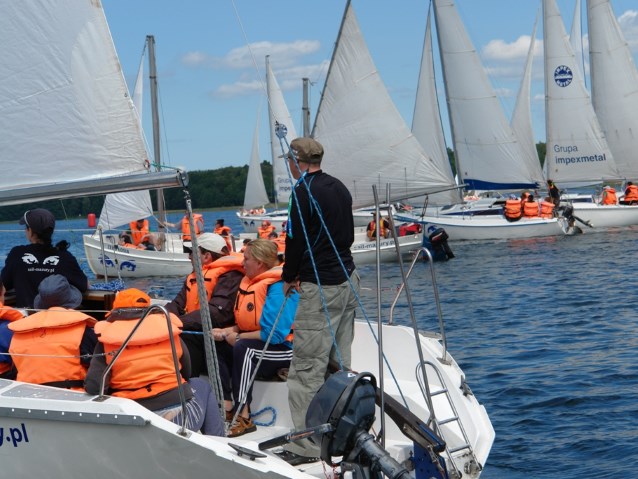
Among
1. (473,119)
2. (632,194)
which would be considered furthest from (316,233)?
(473,119)

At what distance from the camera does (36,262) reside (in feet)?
21.1

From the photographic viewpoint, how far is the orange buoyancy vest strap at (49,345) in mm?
5043

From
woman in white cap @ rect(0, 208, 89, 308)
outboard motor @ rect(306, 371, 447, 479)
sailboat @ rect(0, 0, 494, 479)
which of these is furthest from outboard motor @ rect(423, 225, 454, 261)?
outboard motor @ rect(306, 371, 447, 479)

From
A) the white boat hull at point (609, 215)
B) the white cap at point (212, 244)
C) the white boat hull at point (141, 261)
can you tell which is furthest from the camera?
the white boat hull at point (609, 215)

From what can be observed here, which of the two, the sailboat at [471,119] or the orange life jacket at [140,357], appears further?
the sailboat at [471,119]

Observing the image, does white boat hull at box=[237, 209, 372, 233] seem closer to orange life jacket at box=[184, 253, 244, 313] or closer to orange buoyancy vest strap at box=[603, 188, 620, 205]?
orange buoyancy vest strap at box=[603, 188, 620, 205]

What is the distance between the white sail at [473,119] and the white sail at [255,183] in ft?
53.6

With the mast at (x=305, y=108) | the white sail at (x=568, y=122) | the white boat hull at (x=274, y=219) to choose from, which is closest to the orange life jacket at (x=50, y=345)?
the white boat hull at (x=274, y=219)

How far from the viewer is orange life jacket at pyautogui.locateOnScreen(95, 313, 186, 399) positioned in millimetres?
4762

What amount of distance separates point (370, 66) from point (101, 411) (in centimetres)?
2688

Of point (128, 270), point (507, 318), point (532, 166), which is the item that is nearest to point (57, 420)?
point (507, 318)

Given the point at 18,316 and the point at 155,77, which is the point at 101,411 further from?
the point at 155,77

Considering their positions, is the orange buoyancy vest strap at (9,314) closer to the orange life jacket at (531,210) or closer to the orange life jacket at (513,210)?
the orange life jacket at (513,210)

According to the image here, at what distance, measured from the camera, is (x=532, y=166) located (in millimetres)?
40500
